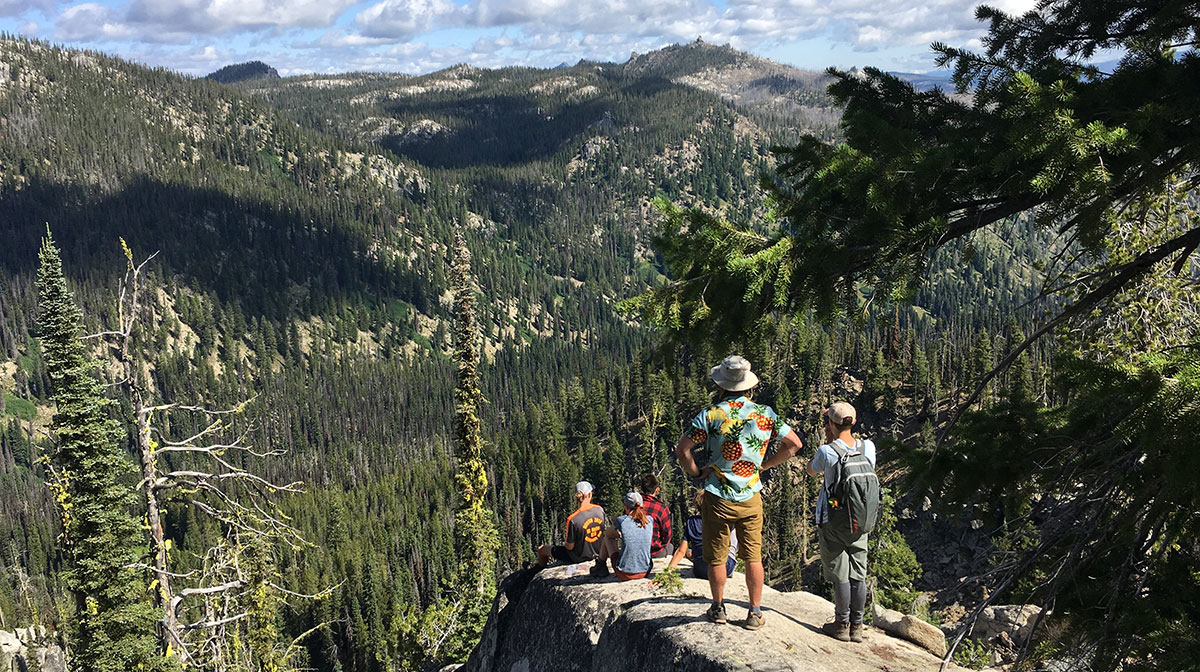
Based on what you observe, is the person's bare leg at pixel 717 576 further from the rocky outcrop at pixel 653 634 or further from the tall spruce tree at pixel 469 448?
the tall spruce tree at pixel 469 448

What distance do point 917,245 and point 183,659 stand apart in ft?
47.3

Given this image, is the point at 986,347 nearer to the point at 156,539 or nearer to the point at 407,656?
the point at 407,656

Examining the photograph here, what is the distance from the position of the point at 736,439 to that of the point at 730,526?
1213mm

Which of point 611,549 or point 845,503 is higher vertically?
point 845,503

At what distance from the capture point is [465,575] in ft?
122

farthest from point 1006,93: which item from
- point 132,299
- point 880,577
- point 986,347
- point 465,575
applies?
point 986,347

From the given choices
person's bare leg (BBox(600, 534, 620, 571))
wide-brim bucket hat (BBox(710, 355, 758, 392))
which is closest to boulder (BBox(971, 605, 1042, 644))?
person's bare leg (BBox(600, 534, 620, 571))

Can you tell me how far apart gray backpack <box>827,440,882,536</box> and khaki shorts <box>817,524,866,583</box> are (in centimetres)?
19

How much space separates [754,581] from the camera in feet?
30.5

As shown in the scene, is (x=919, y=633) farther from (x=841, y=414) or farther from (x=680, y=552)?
(x=841, y=414)

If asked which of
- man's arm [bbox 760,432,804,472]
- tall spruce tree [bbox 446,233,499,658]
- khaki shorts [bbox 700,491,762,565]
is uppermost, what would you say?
man's arm [bbox 760,432,804,472]

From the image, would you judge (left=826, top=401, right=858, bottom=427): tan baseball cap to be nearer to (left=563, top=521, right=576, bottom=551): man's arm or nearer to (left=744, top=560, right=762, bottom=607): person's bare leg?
(left=744, top=560, right=762, bottom=607): person's bare leg

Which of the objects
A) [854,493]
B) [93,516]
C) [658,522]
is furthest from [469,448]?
[854,493]

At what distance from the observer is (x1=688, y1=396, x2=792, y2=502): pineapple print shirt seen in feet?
28.7
